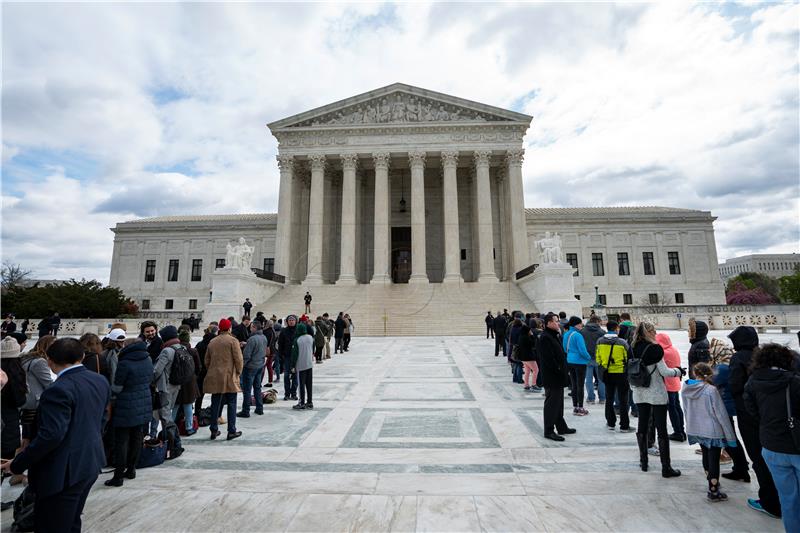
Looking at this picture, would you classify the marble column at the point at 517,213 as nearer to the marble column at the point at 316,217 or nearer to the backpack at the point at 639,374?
the marble column at the point at 316,217

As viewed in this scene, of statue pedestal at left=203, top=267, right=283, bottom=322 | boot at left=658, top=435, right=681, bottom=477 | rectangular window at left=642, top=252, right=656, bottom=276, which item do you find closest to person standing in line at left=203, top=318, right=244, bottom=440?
boot at left=658, top=435, right=681, bottom=477

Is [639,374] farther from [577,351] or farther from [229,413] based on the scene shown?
[229,413]

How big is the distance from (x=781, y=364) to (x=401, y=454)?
165 inches

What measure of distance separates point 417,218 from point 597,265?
24.2 m

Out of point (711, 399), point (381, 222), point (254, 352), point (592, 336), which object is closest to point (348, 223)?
point (381, 222)

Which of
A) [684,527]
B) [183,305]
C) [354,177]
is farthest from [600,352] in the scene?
[183,305]

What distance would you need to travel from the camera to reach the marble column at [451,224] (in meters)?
32.8

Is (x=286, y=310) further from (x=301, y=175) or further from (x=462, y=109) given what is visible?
(x=462, y=109)

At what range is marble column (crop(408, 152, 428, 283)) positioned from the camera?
3339 cm

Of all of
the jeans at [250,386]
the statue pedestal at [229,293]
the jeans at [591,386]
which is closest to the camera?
the jeans at [250,386]

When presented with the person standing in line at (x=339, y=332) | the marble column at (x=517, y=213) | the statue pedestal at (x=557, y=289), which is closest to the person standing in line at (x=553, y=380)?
the person standing in line at (x=339, y=332)

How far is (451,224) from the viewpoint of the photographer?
33.9 m

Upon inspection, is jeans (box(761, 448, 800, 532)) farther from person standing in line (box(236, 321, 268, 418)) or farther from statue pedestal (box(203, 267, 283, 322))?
statue pedestal (box(203, 267, 283, 322))

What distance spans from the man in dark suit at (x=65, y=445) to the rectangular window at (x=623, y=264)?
5042 centimetres
